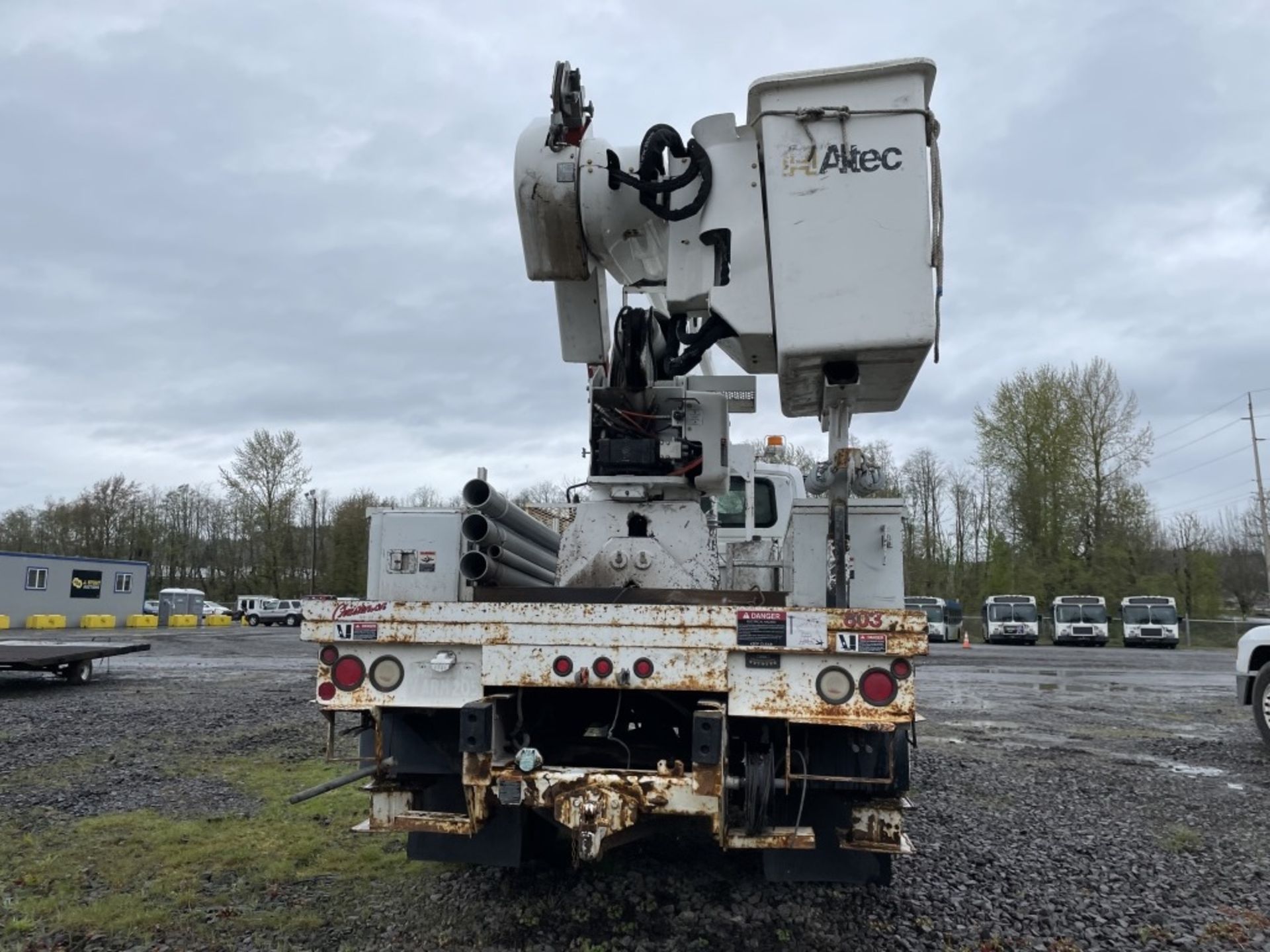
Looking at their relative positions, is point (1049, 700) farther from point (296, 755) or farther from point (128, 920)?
point (128, 920)

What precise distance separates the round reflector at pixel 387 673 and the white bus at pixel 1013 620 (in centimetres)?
4273

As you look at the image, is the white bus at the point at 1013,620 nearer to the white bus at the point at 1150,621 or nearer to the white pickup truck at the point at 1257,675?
the white bus at the point at 1150,621

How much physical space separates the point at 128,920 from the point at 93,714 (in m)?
8.31

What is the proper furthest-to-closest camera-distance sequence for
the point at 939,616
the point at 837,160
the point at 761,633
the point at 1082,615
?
the point at 939,616
the point at 1082,615
the point at 837,160
the point at 761,633

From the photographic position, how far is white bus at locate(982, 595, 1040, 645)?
1651 inches

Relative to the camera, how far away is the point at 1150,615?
129 feet

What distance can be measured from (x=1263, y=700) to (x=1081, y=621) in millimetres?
A: 34779

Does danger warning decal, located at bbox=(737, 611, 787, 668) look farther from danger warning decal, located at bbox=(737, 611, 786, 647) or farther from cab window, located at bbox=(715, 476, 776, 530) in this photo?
cab window, located at bbox=(715, 476, 776, 530)

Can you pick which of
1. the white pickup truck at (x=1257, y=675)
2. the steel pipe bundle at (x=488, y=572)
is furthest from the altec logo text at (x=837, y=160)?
the white pickup truck at (x=1257, y=675)

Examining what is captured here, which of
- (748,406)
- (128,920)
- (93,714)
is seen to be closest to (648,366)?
(748,406)

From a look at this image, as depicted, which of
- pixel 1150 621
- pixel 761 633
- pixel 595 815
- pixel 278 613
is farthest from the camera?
pixel 278 613

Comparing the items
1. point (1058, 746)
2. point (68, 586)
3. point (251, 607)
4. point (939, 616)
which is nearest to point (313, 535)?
point (251, 607)

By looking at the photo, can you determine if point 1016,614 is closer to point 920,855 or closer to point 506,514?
point 920,855

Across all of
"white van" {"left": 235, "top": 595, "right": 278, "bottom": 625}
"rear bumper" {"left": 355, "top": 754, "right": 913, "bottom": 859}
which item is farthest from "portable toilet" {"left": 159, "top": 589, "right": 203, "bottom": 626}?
"rear bumper" {"left": 355, "top": 754, "right": 913, "bottom": 859}
